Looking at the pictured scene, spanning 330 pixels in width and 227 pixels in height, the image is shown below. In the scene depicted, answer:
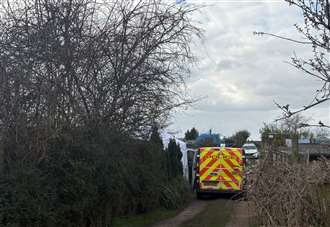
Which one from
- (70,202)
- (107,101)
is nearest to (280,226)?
(70,202)

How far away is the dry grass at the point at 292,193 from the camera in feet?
29.5

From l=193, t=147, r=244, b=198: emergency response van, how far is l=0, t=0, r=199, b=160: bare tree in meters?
7.94

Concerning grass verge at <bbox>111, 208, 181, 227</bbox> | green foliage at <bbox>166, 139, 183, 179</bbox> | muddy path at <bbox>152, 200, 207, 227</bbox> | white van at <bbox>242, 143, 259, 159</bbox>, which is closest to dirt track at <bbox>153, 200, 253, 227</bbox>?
muddy path at <bbox>152, 200, 207, 227</bbox>

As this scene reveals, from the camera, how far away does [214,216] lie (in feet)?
54.1

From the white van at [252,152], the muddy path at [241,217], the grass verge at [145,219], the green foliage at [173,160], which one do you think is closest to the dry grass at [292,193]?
the white van at [252,152]

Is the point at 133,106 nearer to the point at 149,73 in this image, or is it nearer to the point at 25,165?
the point at 149,73

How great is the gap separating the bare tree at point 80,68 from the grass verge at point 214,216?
Answer: 3079 millimetres

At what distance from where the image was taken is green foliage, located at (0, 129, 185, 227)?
8555 millimetres

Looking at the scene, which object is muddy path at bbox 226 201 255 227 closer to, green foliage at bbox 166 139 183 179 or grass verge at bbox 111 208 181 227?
grass verge at bbox 111 208 181 227

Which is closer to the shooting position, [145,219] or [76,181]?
[76,181]

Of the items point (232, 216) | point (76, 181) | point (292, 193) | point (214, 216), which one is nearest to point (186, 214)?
point (214, 216)

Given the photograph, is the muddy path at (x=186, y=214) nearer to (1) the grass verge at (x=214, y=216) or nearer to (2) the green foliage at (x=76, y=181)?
(1) the grass verge at (x=214, y=216)

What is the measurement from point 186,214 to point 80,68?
7.75 metres

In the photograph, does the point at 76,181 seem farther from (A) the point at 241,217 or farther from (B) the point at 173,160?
(B) the point at 173,160
